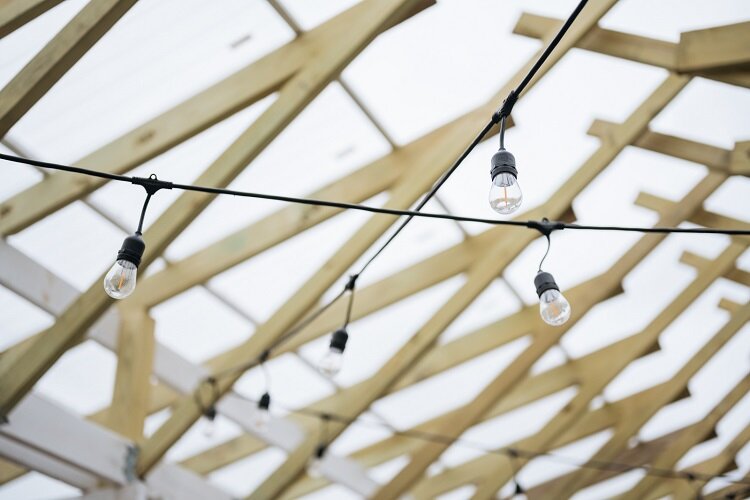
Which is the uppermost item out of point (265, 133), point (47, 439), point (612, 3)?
point (612, 3)

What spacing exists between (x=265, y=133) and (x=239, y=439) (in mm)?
3645

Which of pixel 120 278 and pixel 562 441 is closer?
pixel 120 278

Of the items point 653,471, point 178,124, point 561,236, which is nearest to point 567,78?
point 561,236

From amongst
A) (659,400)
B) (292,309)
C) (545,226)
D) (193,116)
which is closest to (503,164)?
(545,226)

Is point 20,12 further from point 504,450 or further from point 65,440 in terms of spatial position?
point 504,450

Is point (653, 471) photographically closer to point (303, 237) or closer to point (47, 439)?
point (303, 237)

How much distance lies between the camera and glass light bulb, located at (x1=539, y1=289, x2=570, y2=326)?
255cm

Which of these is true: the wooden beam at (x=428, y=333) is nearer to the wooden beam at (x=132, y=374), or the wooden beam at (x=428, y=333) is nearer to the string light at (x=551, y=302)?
the wooden beam at (x=132, y=374)

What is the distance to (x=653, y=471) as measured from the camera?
7680 mm

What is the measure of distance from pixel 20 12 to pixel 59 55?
0.17 m

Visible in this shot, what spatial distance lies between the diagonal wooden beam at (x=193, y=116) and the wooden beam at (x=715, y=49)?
1.29 metres

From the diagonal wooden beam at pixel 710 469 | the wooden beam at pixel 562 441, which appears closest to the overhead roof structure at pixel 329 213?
the wooden beam at pixel 562 441

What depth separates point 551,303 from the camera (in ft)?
8.45

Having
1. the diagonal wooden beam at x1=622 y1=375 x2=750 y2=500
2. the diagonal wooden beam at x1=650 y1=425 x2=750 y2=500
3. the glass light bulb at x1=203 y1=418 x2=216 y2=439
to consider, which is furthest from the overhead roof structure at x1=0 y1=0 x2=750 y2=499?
the diagonal wooden beam at x1=650 y1=425 x2=750 y2=500
